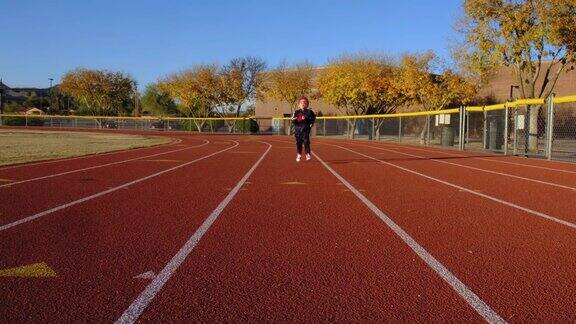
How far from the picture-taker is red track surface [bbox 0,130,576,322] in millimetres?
3393

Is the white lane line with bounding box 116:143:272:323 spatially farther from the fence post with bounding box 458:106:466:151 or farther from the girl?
the fence post with bounding box 458:106:466:151

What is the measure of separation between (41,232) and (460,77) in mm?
31817

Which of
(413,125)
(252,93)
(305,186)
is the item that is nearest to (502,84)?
(413,125)

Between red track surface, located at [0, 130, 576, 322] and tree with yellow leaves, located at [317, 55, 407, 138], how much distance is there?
3333cm

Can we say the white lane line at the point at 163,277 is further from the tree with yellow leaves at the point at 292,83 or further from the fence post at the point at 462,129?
the tree with yellow leaves at the point at 292,83

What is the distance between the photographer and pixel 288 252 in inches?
187

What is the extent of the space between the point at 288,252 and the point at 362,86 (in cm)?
3953

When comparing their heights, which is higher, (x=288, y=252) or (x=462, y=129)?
(x=462, y=129)

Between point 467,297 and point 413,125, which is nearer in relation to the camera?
point 467,297

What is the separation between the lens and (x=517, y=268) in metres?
4.31

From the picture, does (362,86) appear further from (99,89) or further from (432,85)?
(99,89)

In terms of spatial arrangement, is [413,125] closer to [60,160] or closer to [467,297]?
[60,160]

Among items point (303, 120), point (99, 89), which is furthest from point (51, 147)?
point (99, 89)

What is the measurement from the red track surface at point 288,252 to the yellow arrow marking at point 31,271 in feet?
0.29
